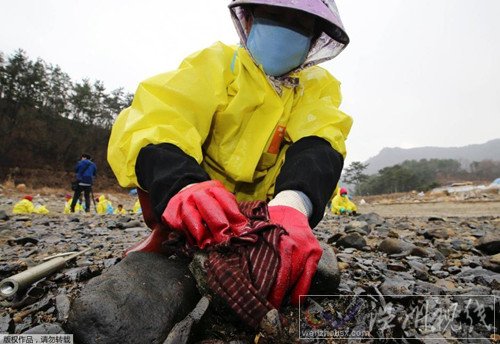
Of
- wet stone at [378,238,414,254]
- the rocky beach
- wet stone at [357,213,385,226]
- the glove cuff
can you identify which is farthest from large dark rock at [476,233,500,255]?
wet stone at [357,213,385,226]

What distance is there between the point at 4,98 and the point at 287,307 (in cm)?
4782

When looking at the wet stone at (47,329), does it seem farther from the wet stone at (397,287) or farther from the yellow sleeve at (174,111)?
the wet stone at (397,287)

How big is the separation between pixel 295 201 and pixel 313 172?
204mm

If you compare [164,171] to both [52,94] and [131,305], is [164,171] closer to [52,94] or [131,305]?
[131,305]

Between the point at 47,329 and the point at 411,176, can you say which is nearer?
the point at 47,329

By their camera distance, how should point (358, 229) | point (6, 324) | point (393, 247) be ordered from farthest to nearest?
point (358, 229) → point (393, 247) → point (6, 324)

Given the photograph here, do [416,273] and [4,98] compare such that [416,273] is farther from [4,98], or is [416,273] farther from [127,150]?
[4,98]

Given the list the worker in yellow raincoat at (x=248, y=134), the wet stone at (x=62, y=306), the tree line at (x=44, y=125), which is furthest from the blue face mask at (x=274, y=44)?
the tree line at (x=44, y=125)

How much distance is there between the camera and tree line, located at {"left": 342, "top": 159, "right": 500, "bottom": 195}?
5556 centimetres

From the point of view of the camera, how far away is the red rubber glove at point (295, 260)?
113 centimetres

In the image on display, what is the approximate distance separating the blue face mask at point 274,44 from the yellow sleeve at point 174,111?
0.68 feet

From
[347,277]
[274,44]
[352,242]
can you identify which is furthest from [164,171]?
[352,242]

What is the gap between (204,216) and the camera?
1.17 metres

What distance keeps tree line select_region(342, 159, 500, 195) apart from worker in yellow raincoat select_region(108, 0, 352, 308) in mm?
45631
